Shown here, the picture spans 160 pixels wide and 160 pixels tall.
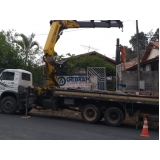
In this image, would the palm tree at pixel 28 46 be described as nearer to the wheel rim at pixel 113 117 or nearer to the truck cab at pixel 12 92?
the truck cab at pixel 12 92

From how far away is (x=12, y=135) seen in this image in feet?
26.1

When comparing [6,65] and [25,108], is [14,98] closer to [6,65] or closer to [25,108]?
[25,108]

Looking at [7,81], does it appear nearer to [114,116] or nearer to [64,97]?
[64,97]

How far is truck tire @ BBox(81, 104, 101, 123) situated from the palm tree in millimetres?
12324

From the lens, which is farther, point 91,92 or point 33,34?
point 33,34

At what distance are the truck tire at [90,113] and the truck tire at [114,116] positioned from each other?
407 millimetres

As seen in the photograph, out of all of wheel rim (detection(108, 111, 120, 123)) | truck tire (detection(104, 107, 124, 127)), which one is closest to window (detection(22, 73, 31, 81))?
truck tire (detection(104, 107, 124, 127))

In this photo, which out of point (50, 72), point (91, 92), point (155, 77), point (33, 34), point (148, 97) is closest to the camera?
point (148, 97)

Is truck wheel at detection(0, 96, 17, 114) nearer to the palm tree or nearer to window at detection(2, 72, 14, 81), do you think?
window at detection(2, 72, 14, 81)

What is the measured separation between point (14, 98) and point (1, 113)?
1.05m

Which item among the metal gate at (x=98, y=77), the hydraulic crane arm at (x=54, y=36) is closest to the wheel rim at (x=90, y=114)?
the hydraulic crane arm at (x=54, y=36)

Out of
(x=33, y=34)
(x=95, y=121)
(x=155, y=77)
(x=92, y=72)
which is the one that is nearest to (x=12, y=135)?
(x=95, y=121)

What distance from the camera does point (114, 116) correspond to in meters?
11.4

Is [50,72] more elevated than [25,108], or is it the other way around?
[50,72]
